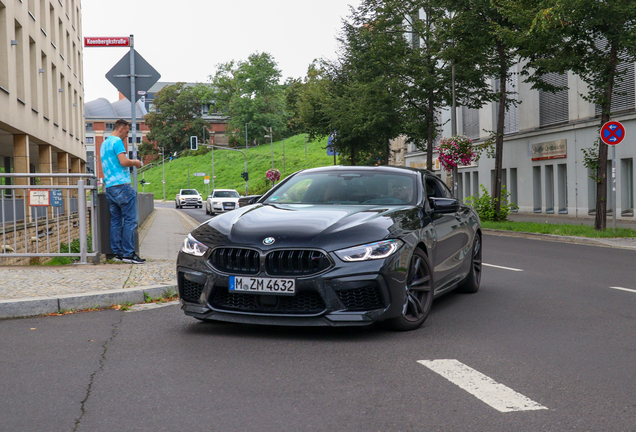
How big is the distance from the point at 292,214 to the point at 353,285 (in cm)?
100

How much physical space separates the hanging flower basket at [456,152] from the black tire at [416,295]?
22.8 metres

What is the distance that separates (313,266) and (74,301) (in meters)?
2.95

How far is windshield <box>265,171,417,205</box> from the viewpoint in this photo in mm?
6871

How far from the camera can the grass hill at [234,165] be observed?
95.8 metres

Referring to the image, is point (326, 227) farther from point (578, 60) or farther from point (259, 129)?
point (259, 129)

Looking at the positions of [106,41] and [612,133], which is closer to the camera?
[106,41]

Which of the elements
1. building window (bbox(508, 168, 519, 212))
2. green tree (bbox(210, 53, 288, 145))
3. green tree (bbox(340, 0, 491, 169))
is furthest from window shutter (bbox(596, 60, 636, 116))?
green tree (bbox(210, 53, 288, 145))

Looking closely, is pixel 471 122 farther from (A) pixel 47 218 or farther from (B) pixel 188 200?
(A) pixel 47 218

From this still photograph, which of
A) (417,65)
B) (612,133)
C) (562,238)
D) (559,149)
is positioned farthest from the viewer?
(559,149)

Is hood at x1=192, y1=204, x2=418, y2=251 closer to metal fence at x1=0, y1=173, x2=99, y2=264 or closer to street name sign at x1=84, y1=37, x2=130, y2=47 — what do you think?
metal fence at x1=0, y1=173, x2=99, y2=264

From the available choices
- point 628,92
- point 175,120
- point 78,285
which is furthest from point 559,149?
point 175,120

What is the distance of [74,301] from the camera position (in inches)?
288

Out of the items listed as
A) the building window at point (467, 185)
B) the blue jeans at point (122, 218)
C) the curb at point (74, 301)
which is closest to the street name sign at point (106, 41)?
the blue jeans at point (122, 218)

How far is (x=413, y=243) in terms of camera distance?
6020 mm
